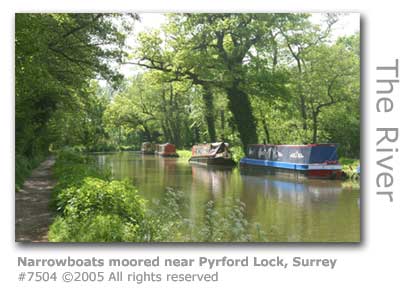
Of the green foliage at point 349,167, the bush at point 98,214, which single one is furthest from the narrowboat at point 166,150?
the green foliage at point 349,167

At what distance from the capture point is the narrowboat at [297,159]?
771 cm

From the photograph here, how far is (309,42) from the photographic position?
23.6 ft

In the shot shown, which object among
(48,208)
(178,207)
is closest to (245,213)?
(178,207)

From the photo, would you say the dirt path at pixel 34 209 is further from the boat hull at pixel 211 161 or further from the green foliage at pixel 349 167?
the green foliage at pixel 349 167

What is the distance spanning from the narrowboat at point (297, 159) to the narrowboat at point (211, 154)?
0.33 m

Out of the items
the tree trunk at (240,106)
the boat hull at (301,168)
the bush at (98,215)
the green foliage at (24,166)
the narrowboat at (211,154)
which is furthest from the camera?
the boat hull at (301,168)

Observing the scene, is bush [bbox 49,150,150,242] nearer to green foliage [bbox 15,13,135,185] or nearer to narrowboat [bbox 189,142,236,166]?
green foliage [bbox 15,13,135,185]

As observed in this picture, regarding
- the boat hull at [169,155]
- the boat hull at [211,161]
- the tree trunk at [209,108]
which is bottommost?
the boat hull at [211,161]

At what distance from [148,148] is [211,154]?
101cm

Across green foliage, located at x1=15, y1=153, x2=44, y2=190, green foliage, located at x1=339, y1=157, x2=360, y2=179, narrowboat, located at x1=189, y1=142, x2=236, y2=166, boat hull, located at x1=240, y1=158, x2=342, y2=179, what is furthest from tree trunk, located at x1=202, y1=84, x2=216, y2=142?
green foliage, located at x1=15, y1=153, x2=44, y2=190

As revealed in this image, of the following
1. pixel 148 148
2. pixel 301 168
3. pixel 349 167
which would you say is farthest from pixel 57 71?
pixel 349 167
